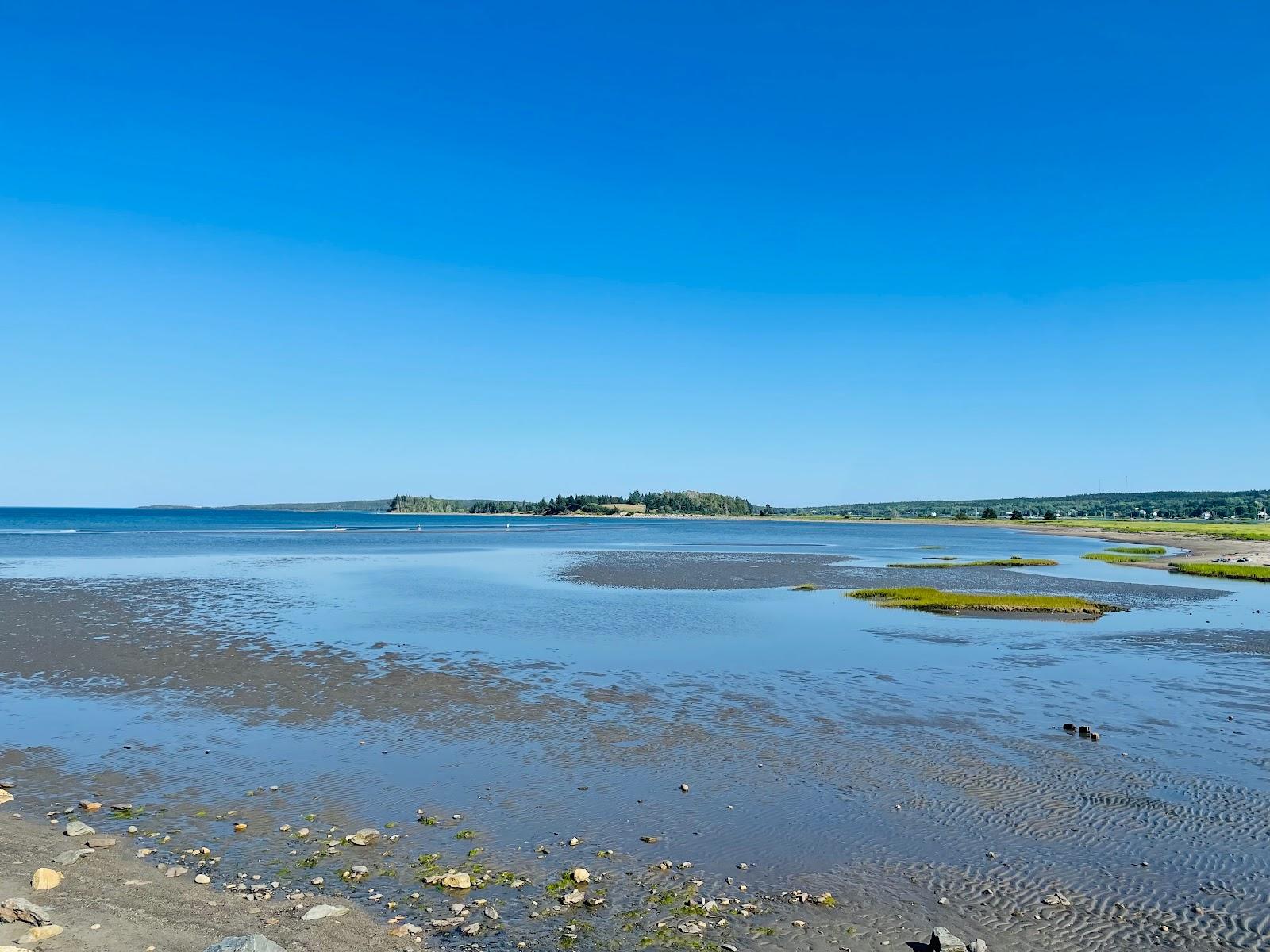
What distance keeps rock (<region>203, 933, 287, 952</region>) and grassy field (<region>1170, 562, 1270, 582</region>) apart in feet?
249

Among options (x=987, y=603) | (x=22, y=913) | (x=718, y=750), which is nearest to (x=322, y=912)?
(x=22, y=913)

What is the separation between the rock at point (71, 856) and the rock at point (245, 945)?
4772 millimetres

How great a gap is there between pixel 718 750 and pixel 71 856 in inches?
467

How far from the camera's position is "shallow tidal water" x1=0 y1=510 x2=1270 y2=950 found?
1141cm

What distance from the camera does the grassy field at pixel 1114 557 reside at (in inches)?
3312

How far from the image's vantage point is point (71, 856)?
11.2 m

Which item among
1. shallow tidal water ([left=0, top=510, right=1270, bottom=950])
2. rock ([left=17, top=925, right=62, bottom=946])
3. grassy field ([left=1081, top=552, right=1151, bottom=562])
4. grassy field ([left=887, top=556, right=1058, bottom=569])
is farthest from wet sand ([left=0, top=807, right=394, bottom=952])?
grassy field ([left=1081, top=552, right=1151, bottom=562])

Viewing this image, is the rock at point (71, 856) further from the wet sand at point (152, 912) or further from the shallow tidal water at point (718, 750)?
the shallow tidal water at point (718, 750)

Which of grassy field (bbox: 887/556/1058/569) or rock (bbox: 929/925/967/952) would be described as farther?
grassy field (bbox: 887/556/1058/569)

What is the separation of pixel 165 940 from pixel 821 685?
63.4 ft

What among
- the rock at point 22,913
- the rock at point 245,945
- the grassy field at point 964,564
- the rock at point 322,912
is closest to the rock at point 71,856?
the rock at point 22,913

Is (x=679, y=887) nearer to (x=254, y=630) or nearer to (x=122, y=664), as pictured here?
(x=122, y=664)

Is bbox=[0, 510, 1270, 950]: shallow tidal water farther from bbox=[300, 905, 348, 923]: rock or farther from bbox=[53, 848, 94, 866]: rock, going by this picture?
bbox=[53, 848, 94, 866]: rock

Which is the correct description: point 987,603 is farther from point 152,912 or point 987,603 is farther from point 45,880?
point 45,880
